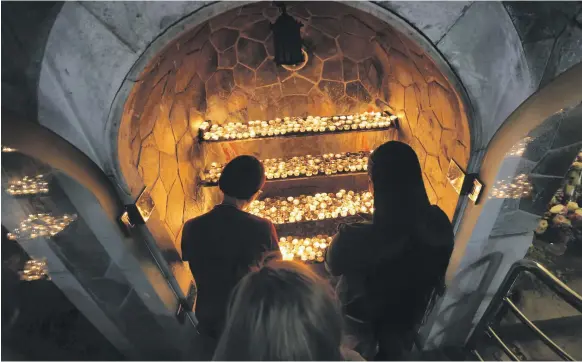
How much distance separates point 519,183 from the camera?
2.58 m

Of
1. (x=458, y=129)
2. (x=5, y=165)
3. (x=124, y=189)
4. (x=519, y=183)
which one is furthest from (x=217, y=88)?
(x=519, y=183)

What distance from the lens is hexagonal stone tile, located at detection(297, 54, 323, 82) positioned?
4035mm

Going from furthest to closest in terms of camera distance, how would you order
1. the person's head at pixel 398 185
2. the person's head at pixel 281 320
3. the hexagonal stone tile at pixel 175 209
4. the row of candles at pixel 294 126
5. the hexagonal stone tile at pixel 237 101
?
1. the hexagonal stone tile at pixel 237 101
2. the row of candles at pixel 294 126
3. the hexagonal stone tile at pixel 175 209
4. the person's head at pixel 398 185
5. the person's head at pixel 281 320

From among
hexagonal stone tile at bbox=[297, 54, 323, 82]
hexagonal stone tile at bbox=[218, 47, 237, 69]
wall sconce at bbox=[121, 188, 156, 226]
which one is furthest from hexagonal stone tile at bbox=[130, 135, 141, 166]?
hexagonal stone tile at bbox=[297, 54, 323, 82]

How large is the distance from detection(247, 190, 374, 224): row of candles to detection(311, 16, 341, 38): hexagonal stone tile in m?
1.86

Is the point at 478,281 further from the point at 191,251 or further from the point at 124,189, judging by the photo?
the point at 124,189

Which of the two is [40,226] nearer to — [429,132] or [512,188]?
[429,132]

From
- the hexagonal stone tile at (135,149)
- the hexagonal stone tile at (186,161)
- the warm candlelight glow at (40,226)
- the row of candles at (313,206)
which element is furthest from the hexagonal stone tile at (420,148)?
the warm candlelight glow at (40,226)

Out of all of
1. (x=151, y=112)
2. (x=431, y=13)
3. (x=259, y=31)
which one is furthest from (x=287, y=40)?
(x=259, y=31)

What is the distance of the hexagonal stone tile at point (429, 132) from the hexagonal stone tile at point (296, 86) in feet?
4.79

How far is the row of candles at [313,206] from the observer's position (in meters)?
4.02

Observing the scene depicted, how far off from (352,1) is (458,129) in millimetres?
1313

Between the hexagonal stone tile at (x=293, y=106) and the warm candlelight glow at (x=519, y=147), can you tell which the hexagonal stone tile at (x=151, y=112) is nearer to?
the hexagonal stone tile at (x=293, y=106)

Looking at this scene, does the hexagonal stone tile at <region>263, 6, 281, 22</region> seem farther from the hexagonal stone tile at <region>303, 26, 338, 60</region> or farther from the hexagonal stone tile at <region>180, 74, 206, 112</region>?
the hexagonal stone tile at <region>180, 74, 206, 112</region>
